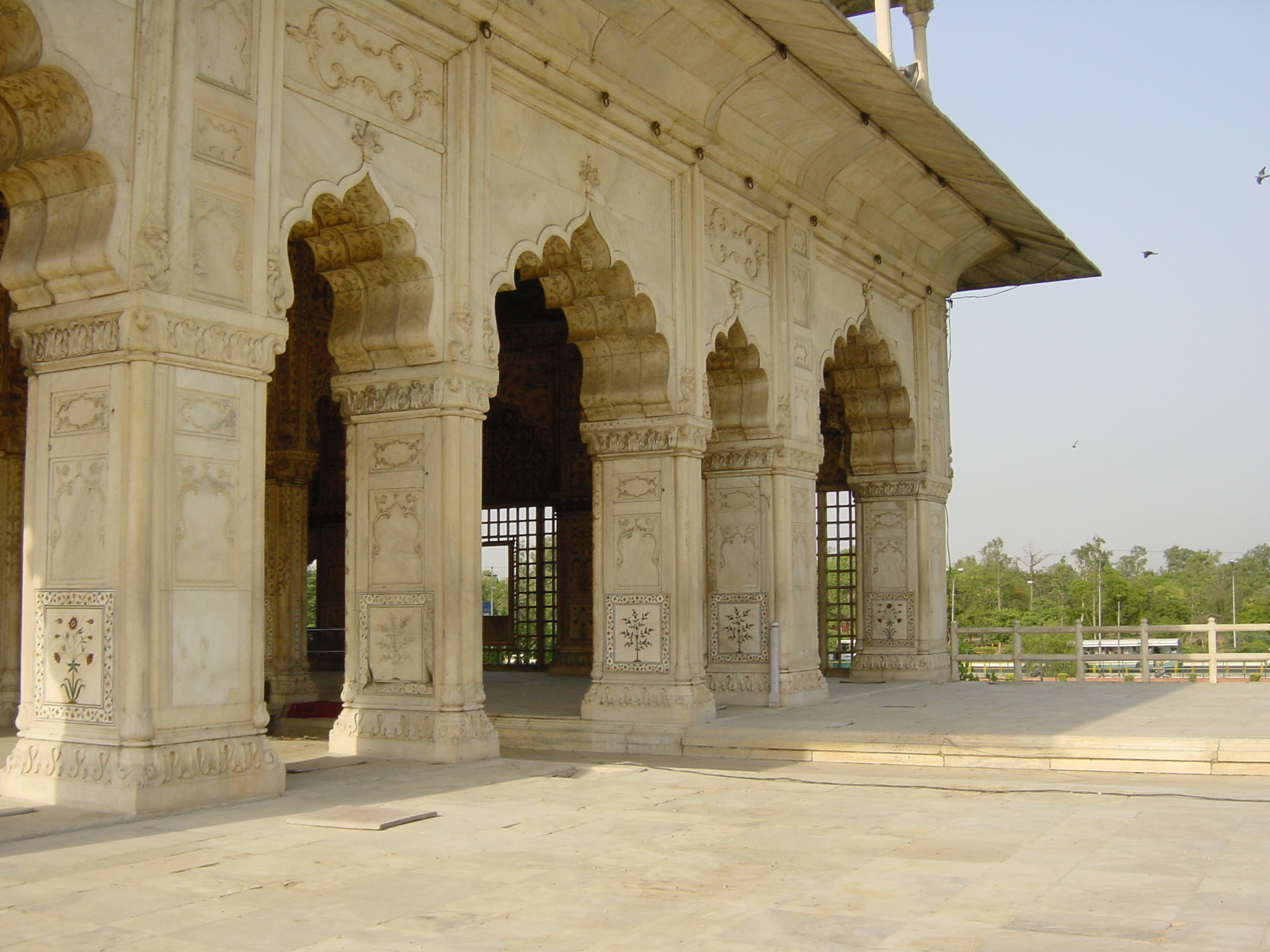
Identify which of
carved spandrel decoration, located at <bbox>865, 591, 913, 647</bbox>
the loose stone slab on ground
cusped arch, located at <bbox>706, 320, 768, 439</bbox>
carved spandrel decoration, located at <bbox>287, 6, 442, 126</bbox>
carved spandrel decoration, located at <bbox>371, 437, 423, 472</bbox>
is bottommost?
the loose stone slab on ground

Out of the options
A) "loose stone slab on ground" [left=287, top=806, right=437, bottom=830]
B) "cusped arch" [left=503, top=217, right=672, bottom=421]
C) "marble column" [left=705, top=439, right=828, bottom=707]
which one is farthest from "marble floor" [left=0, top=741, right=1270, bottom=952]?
"marble column" [left=705, top=439, right=828, bottom=707]

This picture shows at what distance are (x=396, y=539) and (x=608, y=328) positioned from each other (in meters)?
3.10

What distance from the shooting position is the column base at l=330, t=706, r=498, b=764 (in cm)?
867

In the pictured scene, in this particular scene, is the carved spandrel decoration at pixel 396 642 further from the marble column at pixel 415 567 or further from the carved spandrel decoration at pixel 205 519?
the carved spandrel decoration at pixel 205 519

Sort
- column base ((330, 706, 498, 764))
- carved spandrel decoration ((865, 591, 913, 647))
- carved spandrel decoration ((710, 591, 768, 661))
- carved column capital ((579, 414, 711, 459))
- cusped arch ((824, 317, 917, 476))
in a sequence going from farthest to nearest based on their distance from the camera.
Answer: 1. carved spandrel decoration ((865, 591, 913, 647))
2. cusped arch ((824, 317, 917, 476))
3. carved spandrel decoration ((710, 591, 768, 661))
4. carved column capital ((579, 414, 711, 459))
5. column base ((330, 706, 498, 764))

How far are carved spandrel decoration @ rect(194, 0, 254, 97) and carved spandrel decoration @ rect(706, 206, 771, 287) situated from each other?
5.49 meters

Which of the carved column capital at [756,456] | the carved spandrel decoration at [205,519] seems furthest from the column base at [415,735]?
the carved column capital at [756,456]

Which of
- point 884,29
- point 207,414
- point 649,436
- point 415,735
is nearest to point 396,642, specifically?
point 415,735

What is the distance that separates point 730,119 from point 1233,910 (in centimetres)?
899

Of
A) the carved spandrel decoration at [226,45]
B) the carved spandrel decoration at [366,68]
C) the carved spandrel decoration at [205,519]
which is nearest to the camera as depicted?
the carved spandrel decoration at [205,519]

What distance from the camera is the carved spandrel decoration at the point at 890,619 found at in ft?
54.7

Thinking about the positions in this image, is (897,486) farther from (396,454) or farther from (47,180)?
(47,180)

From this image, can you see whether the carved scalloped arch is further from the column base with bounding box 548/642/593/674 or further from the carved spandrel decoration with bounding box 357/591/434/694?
the column base with bounding box 548/642/593/674

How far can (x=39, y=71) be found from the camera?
251 inches
